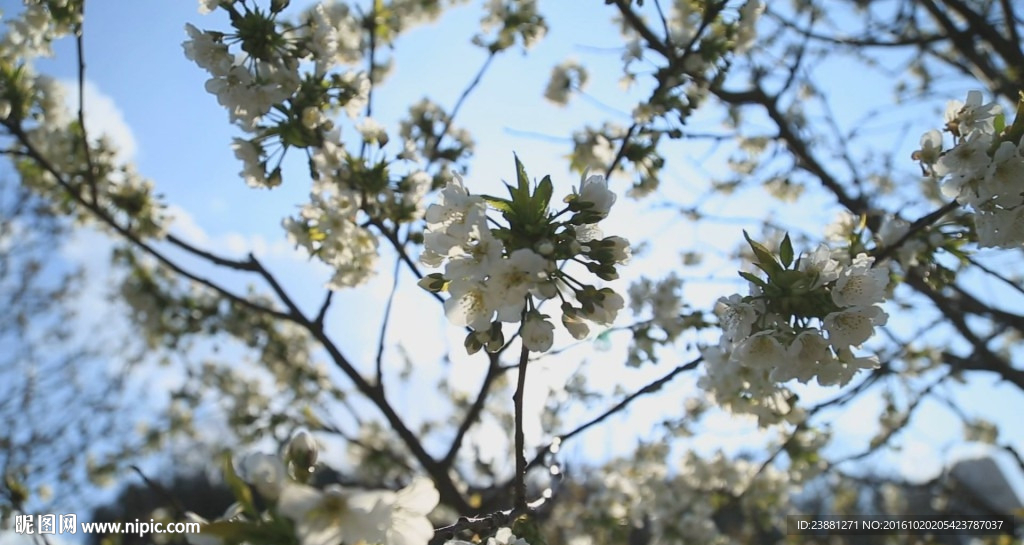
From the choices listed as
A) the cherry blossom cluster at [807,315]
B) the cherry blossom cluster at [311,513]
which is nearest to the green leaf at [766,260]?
the cherry blossom cluster at [807,315]

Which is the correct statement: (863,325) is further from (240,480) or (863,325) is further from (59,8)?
(59,8)

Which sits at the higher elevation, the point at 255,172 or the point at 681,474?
the point at 255,172

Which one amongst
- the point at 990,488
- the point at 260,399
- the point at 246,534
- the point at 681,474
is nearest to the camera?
the point at 246,534

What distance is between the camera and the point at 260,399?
6.33 metres

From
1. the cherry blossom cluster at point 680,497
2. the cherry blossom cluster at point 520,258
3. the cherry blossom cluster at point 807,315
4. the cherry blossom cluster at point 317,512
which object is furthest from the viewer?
the cherry blossom cluster at point 680,497

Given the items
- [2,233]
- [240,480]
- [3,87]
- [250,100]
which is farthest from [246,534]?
[2,233]

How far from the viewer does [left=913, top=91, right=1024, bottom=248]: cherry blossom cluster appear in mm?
1658

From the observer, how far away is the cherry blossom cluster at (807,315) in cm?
157

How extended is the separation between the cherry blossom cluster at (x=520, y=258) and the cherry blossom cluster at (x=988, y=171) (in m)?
1.00

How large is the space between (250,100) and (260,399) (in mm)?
Answer: 4602

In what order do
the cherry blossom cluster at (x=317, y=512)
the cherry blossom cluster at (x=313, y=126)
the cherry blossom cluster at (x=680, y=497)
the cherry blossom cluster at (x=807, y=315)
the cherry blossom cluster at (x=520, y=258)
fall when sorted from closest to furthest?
the cherry blossom cluster at (x=317, y=512) → the cherry blossom cluster at (x=520, y=258) → the cherry blossom cluster at (x=807, y=315) → the cherry blossom cluster at (x=313, y=126) → the cherry blossom cluster at (x=680, y=497)

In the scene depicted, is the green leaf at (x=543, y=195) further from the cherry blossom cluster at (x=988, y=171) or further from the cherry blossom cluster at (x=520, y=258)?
the cherry blossom cluster at (x=988, y=171)

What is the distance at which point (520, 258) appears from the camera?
1362 millimetres

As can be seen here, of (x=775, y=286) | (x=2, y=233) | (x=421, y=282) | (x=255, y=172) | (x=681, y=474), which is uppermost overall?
(x=2, y=233)
